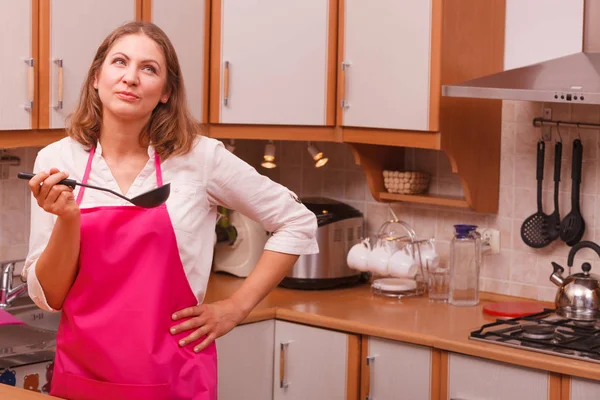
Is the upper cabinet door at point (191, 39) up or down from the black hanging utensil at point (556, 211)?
up

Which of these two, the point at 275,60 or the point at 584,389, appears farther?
the point at 275,60

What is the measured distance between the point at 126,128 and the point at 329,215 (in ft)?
4.93

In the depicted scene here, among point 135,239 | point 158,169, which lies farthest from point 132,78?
point 135,239

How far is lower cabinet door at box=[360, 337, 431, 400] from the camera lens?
288 cm

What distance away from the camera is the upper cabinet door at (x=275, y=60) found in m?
3.29

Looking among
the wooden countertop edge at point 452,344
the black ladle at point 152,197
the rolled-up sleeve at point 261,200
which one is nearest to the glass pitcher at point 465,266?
the wooden countertop edge at point 452,344

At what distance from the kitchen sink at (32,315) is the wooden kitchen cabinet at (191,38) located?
2.65ft

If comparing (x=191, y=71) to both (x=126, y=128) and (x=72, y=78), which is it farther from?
(x=126, y=128)

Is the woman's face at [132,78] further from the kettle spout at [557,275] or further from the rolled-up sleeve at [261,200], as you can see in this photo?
the kettle spout at [557,275]

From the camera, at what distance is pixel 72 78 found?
3.01m

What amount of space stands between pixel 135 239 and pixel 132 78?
0.33 m

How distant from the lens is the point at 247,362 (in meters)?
3.15

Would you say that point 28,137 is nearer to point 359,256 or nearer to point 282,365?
point 282,365

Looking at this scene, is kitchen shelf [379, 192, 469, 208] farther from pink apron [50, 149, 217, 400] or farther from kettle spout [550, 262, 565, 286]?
pink apron [50, 149, 217, 400]
